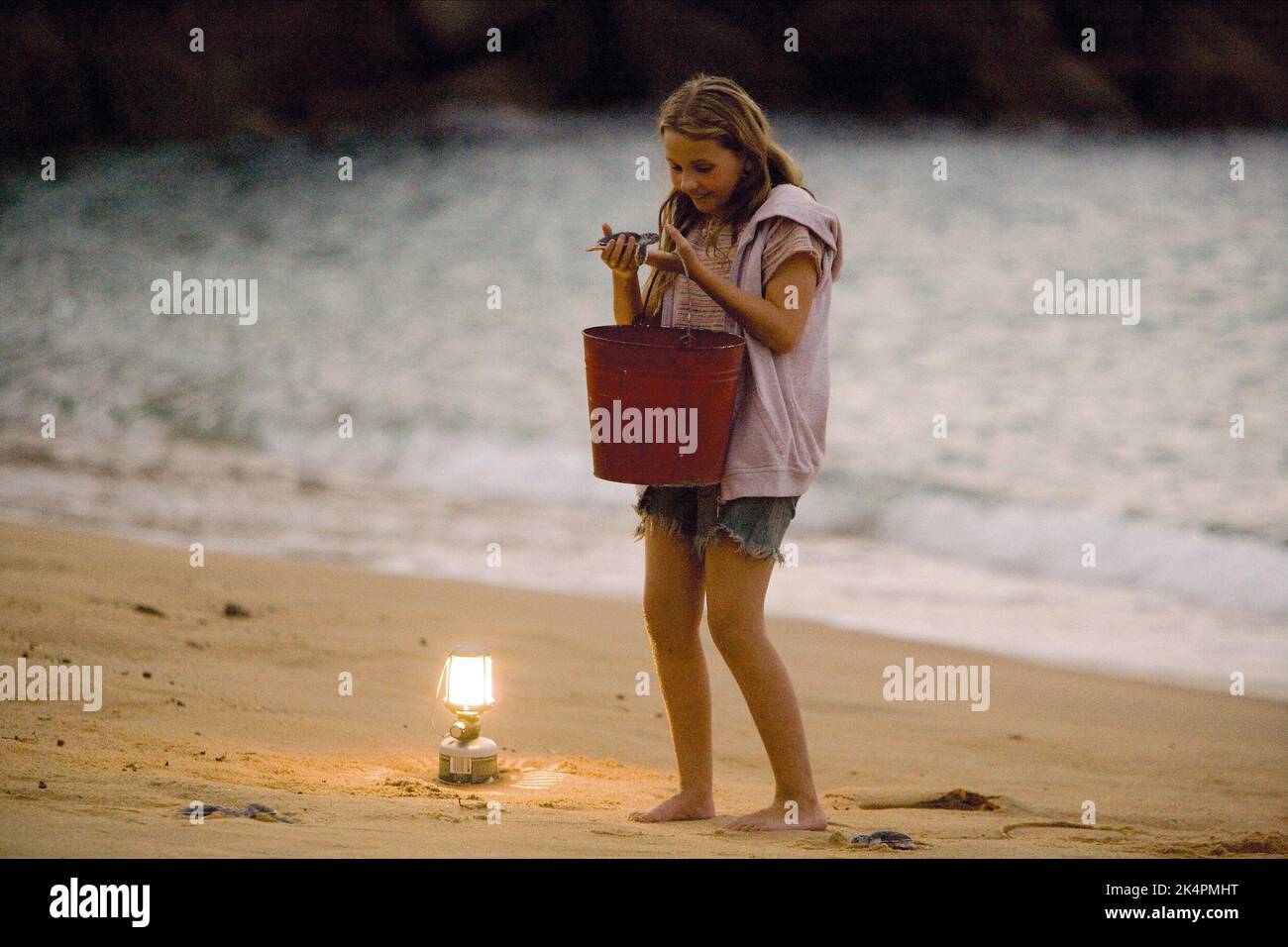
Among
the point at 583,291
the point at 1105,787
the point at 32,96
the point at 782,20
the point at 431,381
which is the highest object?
the point at 782,20

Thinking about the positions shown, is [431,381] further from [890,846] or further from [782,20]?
[782,20]

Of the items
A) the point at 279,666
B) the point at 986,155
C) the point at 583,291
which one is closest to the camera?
the point at 279,666

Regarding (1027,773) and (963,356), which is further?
(963,356)

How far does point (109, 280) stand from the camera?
18594 millimetres

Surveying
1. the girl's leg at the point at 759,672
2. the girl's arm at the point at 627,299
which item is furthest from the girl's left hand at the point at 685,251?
the girl's leg at the point at 759,672

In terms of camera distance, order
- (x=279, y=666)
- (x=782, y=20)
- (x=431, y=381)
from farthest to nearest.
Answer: (x=782, y=20), (x=431, y=381), (x=279, y=666)

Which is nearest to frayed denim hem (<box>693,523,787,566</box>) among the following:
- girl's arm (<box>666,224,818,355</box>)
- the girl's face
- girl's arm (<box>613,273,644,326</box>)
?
girl's arm (<box>666,224,818,355</box>)

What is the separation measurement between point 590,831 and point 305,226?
19.0 meters

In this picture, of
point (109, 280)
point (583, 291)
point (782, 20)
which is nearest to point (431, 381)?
point (583, 291)

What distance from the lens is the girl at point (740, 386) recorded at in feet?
11.9

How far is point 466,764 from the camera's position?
4500 mm

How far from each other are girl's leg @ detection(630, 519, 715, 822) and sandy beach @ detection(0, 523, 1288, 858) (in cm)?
10

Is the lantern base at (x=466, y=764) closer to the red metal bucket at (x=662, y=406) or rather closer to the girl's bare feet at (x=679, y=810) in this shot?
the girl's bare feet at (x=679, y=810)

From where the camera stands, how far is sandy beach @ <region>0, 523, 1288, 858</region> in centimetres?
368
